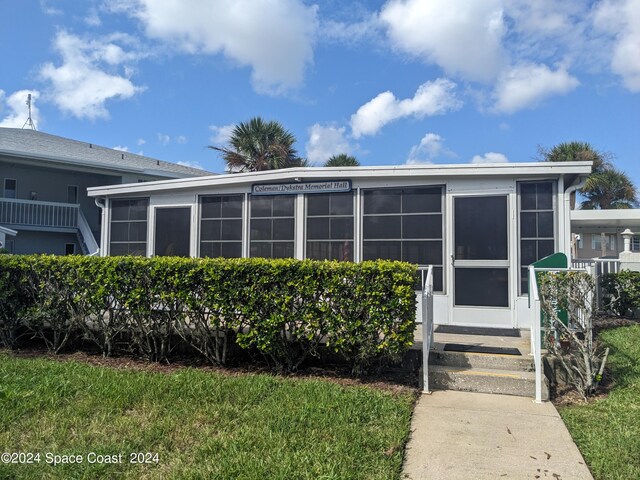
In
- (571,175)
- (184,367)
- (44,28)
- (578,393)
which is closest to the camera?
(578,393)

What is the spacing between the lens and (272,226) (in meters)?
7.98

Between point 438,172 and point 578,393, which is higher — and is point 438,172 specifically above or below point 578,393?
above

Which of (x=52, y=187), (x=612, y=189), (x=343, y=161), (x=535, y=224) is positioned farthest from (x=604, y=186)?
(x=52, y=187)

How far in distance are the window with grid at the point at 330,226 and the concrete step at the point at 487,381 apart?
3063mm

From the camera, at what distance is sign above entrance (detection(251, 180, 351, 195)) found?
24.6 feet

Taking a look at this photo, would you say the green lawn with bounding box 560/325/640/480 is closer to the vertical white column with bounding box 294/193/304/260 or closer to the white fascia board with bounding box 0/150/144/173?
the vertical white column with bounding box 294/193/304/260

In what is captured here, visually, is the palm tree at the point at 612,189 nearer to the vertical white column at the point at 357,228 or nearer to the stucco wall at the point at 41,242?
the vertical white column at the point at 357,228

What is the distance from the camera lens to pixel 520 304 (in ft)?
21.4

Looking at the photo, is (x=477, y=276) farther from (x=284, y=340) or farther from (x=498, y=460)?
(x=498, y=460)

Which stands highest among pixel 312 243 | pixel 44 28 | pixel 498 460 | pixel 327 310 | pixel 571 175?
pixel 44 28

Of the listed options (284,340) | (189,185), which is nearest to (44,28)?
(189,185)

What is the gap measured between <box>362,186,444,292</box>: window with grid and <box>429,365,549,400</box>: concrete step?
7.47ft

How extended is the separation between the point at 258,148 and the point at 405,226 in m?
13.0

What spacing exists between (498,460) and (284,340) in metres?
2.55
